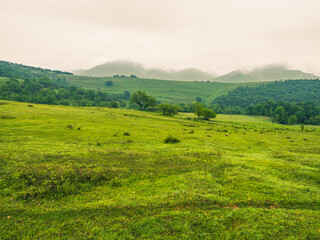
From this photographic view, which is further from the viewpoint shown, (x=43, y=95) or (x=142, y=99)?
(x=43, y=95)

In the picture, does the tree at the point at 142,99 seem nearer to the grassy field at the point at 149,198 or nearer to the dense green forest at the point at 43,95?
the dense green forest at the point at 43,95

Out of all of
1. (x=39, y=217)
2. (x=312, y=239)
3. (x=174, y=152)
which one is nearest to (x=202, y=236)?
(x=312, y=239)

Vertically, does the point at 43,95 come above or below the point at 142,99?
below

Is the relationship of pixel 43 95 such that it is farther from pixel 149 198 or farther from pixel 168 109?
pixel 149 198

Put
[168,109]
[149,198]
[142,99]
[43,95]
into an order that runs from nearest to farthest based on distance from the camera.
Result: [149,198]
[168,109]
[142,99]
[43,95]

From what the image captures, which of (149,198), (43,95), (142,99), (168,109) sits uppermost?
(142,99)

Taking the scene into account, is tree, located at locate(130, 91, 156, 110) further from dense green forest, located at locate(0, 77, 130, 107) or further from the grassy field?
the grassy field

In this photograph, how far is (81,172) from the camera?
14.0m

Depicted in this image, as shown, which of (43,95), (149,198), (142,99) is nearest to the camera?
(149,198)

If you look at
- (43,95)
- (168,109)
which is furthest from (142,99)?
(43,95)

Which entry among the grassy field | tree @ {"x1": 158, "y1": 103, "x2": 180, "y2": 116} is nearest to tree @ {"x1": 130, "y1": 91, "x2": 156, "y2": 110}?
tree @ {"x1": 158, "y1": 103, "x2": 180, "y2": 116}

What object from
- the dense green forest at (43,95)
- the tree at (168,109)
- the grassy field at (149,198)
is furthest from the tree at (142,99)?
the grassy field at (149,198)

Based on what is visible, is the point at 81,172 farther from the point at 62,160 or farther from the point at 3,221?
the point at 3,221

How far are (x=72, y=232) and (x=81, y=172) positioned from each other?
6.39 meters
